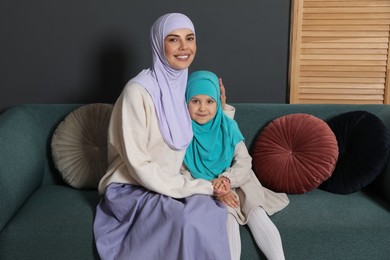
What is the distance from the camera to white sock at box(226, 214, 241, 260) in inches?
71.2

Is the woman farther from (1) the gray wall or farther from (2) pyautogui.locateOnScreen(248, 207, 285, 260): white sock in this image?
(1) the gray wall

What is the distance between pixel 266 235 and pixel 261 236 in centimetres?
2

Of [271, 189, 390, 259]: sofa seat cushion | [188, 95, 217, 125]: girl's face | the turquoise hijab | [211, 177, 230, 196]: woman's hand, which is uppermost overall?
Answer: [188, 95, 217, 125]: girl's face

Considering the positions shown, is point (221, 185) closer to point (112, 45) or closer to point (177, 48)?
point (177, 48)

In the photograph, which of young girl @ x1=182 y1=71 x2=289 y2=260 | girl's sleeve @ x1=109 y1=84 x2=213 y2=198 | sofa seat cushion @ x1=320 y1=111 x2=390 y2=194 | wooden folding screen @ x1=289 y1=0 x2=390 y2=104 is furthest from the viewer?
wooden folding screen @ x1=289 y1=0 x2=390 y2=104

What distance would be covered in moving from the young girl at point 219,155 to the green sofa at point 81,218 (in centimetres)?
12

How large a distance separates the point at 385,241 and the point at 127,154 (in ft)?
3.41

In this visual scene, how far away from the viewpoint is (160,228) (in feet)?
5.85

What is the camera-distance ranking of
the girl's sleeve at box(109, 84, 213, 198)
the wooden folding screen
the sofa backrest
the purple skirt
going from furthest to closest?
the wooden folding screen, the sofa backrest, the girl's sleeve at box(109, 84, 213, 198), the purple skirt

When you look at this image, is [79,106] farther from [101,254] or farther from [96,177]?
[101,254]

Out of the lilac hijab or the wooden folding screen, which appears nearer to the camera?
the lilac hijab

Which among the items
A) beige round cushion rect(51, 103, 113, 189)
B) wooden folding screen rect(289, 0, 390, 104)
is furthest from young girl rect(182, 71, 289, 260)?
wooden folding screen rect(289, 0, 390, 104)

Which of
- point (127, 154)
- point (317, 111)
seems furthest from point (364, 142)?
point (127, 154)

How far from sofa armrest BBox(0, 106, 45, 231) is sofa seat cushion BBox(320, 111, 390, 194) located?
130cm
